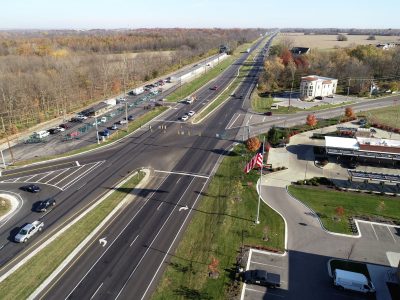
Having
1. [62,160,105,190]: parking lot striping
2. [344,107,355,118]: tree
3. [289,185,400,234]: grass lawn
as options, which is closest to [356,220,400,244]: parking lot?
[289,185,400,234]: grass lawn

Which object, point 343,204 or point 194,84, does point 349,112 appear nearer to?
point 343,204

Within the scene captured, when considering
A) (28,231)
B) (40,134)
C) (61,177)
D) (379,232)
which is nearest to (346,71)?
(379,232)

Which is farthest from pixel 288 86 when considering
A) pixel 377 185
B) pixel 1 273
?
pixel 1 273

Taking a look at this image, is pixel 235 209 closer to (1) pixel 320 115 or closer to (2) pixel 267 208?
(2) pixel 267 208

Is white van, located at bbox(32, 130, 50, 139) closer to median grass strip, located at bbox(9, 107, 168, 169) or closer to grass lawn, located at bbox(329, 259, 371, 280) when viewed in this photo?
median grass strip, located at bbox(9, 107, 168, 169)

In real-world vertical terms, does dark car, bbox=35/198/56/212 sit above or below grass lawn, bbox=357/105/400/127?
below

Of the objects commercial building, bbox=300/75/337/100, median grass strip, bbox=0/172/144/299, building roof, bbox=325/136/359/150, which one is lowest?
median grass strip, bbox=0/172/144/299
